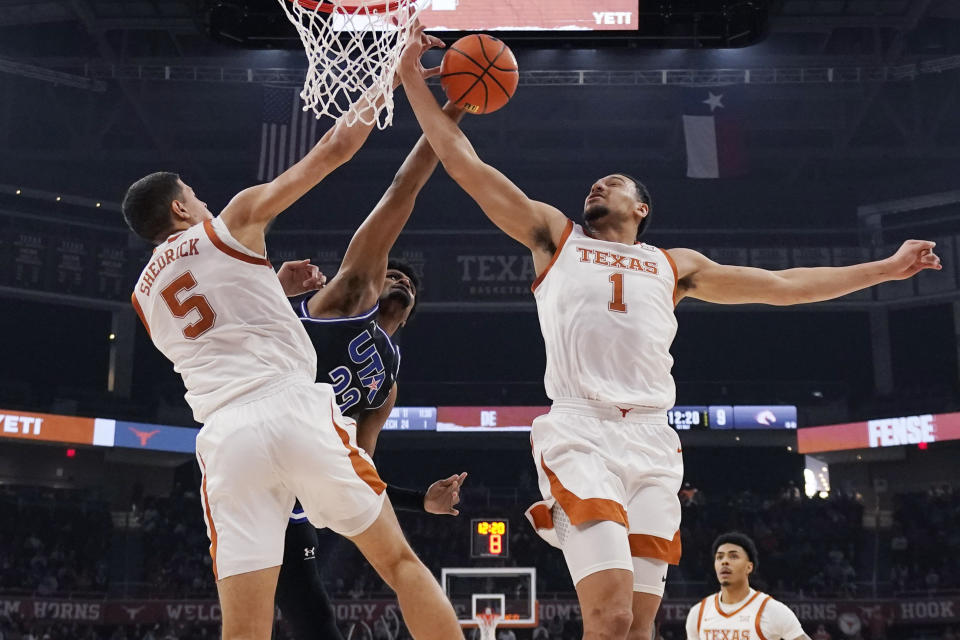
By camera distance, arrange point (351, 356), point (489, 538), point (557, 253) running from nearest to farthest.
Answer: point (557, 253)
point (351, 356)
point (489, 538)

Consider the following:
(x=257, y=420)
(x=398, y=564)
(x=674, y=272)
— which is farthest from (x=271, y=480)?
(x=674, y=272)

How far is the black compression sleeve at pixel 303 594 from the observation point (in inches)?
173

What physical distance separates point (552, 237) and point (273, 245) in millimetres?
22816

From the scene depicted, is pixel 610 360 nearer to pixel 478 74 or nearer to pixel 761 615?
pixel 478 74

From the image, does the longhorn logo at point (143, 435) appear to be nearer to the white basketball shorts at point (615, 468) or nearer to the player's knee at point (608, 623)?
the white basketball shorts at point (615, 468)

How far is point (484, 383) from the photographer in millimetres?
26719

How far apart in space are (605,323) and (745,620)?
3837mm

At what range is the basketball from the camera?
470cm

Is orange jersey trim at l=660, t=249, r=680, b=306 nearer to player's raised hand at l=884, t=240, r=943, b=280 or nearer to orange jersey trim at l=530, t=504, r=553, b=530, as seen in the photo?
player's raised hand at l=884, t=240, r=943, b=280

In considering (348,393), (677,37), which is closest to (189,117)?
(677,37)

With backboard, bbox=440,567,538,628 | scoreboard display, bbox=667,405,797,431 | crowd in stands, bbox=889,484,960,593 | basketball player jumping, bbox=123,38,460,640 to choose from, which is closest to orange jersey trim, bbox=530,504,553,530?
basketball player jumping, bbox=123,38,460,640

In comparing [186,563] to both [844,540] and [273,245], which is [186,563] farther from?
[844,540]

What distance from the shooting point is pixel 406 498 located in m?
4.76

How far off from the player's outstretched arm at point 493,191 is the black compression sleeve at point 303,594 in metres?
1.63
